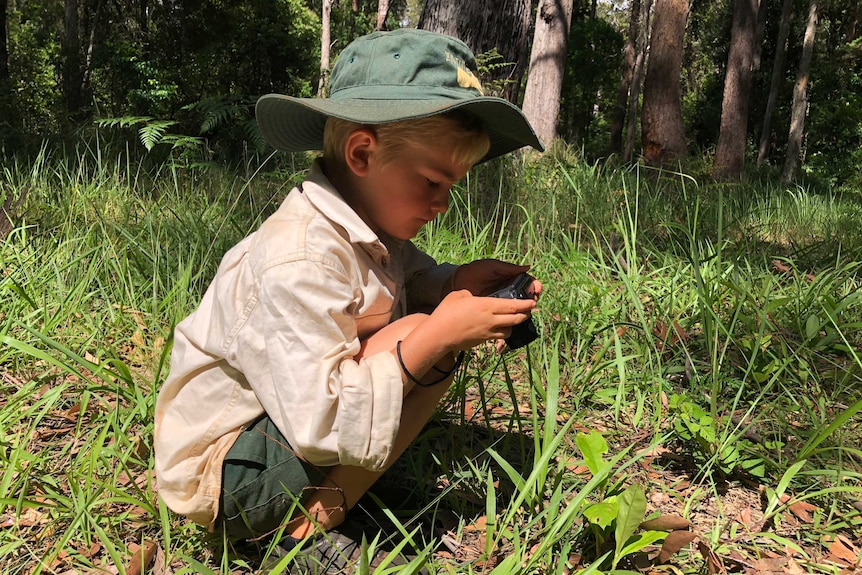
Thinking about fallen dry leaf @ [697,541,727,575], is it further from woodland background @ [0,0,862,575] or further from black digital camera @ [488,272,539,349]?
black digital camera @ [488,272,539,349]

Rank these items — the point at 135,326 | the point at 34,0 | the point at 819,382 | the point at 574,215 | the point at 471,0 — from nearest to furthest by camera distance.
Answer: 1. the point at 819,382
2. the point at 135,326
3. the point at 574,215
4. the point at 471,0
5. the point at 34,0

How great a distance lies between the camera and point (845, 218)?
4281 mm

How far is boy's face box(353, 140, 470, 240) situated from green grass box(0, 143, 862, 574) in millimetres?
502

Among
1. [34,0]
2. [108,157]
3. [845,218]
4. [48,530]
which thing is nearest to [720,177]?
[845,218]

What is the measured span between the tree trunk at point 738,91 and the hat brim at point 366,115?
25.6 feet

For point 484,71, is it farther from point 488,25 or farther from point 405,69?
point 405,69

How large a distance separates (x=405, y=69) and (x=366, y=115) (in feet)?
0.54

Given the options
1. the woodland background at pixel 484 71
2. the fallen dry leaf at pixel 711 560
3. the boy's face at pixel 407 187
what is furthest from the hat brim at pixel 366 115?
the woodland background at pixel 484 71

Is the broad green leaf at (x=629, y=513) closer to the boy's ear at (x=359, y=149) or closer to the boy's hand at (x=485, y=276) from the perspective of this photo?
the boy's hand at (x=485, y=276)

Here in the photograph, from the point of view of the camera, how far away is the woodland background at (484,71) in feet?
15.8

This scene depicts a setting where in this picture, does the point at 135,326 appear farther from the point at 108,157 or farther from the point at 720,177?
the point at 720,177

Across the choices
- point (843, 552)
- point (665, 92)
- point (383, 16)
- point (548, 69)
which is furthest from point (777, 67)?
point (843, 552)

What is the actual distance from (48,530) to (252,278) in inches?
31.3

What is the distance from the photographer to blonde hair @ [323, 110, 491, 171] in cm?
126
